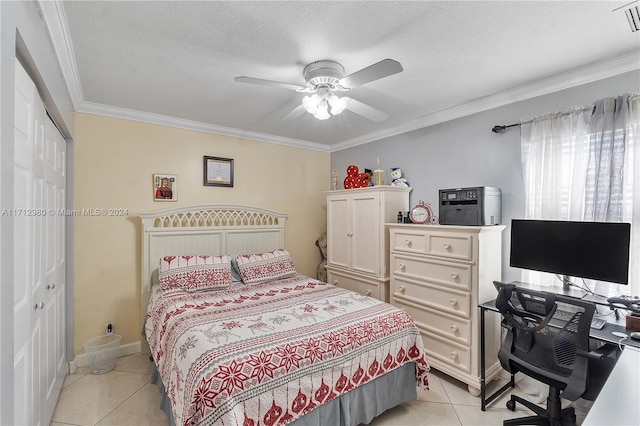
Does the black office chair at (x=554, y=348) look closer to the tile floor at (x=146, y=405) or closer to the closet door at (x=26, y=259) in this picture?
the tile floor at (x=146, y=405)

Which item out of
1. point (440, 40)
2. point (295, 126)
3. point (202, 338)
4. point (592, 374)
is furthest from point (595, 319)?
point (295, 126)

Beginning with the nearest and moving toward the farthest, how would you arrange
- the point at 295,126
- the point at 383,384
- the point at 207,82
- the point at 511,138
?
the point at 383,384 < the point at 207,82 < the point at 511,138 < the point at 295,126

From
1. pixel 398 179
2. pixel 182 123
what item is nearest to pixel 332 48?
pixel 398 179

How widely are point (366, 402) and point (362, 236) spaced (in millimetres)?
1859

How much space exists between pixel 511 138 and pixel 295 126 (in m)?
2.31

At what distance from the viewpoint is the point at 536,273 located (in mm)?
2564

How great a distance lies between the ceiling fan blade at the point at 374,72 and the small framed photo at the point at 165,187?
240cm

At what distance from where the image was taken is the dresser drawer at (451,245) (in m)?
2.56

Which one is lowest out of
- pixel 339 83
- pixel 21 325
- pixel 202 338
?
pixel 202 338

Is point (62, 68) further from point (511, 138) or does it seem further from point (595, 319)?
point (595, 319)

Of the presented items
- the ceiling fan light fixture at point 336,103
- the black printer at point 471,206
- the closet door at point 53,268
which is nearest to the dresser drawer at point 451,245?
the black printer at point 471,206

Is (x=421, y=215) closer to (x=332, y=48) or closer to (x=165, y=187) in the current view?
(x=332, y=48)

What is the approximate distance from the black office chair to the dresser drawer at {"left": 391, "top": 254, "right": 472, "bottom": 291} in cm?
47

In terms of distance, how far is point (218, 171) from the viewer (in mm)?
3734
